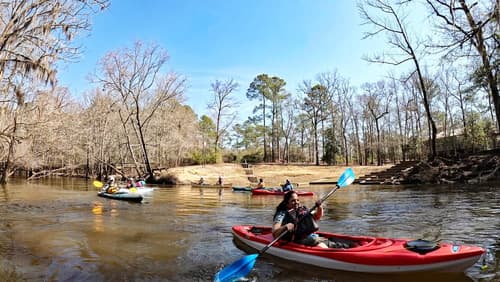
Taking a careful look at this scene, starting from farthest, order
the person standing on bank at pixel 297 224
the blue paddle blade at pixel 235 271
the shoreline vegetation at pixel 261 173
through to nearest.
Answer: the shoreline vegetation at pixel 261 173 < the person standing on bank at pixel 297 224 < the blue paddle blade at pixel 235 271

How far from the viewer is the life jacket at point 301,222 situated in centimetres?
661

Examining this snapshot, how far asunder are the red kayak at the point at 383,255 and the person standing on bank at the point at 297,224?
200 millimetres

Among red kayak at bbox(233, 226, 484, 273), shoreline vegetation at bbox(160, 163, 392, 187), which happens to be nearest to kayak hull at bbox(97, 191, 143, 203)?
red kayak at bbox(233, 226, 484, 273)

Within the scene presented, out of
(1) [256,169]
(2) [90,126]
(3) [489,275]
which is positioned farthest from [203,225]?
(2) [90,126]

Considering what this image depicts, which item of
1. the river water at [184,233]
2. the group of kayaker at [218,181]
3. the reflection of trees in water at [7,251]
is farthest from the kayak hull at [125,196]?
the group of kayaker at [218,181]

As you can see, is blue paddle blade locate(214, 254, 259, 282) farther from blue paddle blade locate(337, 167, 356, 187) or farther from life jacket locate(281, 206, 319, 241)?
blue paddle blade locate(337, 167, 356, 187)

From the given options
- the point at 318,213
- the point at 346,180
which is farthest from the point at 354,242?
the point at 346,180

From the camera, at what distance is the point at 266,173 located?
32656 mm

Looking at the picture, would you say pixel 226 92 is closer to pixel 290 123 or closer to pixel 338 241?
pixel 290 123

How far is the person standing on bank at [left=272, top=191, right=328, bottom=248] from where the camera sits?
21.5 ft

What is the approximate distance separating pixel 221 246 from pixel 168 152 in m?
34.7

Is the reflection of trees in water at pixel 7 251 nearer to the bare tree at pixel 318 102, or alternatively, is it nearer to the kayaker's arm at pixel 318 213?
the kayaker's arm at pixel 318 213

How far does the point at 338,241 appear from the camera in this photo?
6.82m

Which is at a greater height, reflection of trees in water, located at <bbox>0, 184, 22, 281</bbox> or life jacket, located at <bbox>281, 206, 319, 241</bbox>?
life jacket, located at <bbox>281, 206, 319, 241</bbox>
